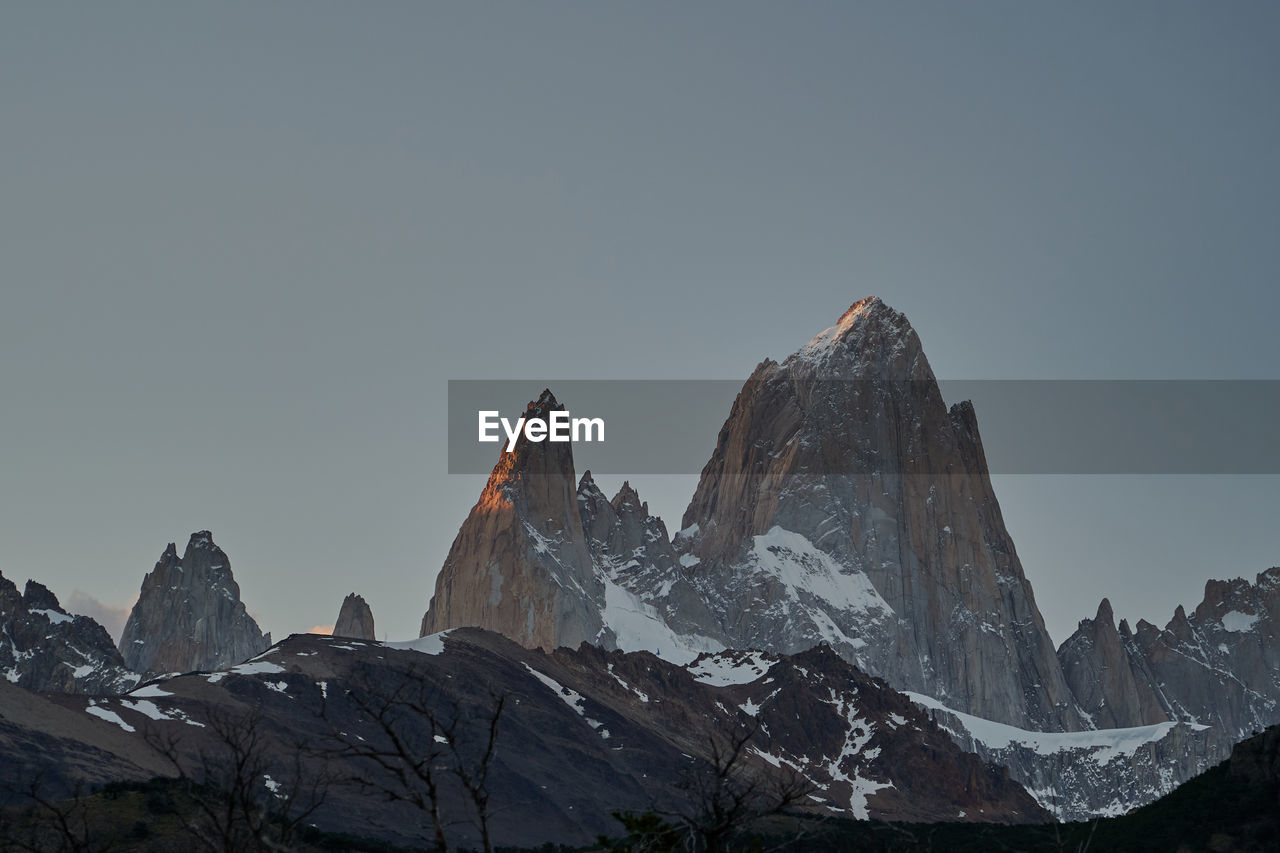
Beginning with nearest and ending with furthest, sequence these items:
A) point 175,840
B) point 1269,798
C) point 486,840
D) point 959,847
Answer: point 486,840, point 1269,798, point 175,840, point 959,847

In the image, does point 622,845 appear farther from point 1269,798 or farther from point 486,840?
point 1269,798

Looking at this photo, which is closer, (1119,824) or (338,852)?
(1119,824)

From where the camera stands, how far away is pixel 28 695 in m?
196

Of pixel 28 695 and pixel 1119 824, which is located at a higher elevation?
pixel 28 695

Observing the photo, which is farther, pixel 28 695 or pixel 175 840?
pixel 28 695

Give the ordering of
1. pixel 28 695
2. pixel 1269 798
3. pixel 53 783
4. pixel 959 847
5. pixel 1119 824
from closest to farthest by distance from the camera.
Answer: pixel 1269 798, pixel 1119 824, pixel 959 847, pixel 53 783, pixel 28 695

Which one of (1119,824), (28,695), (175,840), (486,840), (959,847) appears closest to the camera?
(486,840)

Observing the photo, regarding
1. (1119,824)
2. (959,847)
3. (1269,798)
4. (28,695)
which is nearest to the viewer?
(1269,798)

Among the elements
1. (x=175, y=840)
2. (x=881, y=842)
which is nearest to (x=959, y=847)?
(x=881, y=842)

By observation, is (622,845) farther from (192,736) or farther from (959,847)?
(192,736)

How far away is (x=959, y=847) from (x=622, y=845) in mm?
109412

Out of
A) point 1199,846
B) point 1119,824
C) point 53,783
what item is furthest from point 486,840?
point 53,783

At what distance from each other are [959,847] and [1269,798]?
45238 millimetres

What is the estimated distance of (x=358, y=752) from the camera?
31406 mm
